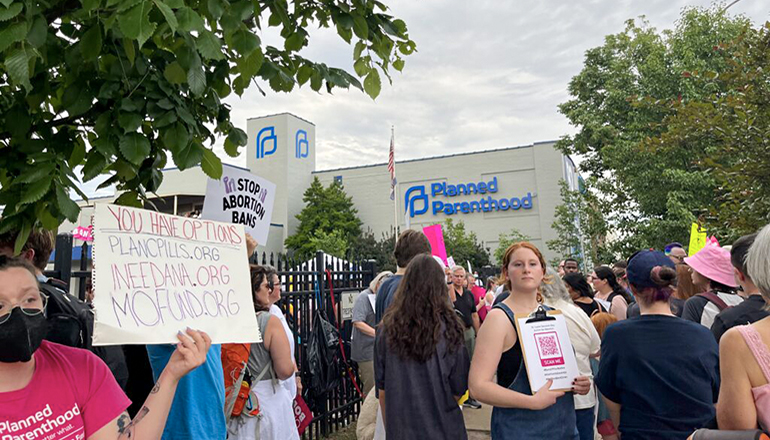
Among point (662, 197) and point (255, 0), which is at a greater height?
point (662, 197)

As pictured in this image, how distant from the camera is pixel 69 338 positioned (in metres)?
2.46

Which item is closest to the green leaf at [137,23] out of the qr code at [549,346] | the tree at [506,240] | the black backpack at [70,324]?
the black backpack at [70,324]

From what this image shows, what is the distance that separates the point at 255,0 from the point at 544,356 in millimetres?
2311

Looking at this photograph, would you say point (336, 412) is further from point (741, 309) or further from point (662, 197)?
point (662, 197)

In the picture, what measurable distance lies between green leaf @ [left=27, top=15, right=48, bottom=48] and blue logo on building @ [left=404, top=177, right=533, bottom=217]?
41546mm

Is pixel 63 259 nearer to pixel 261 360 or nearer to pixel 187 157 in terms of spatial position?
pixel 261 360

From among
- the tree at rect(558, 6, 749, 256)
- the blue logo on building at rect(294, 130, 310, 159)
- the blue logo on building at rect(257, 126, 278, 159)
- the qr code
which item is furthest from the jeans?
the blue logo on building at rect(257, 126, 278, 159)

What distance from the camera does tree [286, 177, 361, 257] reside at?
4444 cm

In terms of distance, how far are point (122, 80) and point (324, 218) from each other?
4308cm

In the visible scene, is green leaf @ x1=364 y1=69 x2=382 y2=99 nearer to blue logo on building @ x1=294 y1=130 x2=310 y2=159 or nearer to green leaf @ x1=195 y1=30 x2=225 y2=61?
green leaf @ x1=195 y1=30 x2=225 y2=61

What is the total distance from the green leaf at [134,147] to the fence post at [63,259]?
211 cm

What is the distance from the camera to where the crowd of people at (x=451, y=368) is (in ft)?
5.85

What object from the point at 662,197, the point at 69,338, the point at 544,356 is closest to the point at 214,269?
the point at 69,338

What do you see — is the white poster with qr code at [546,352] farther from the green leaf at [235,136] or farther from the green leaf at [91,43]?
the green leaf at [91,43]
